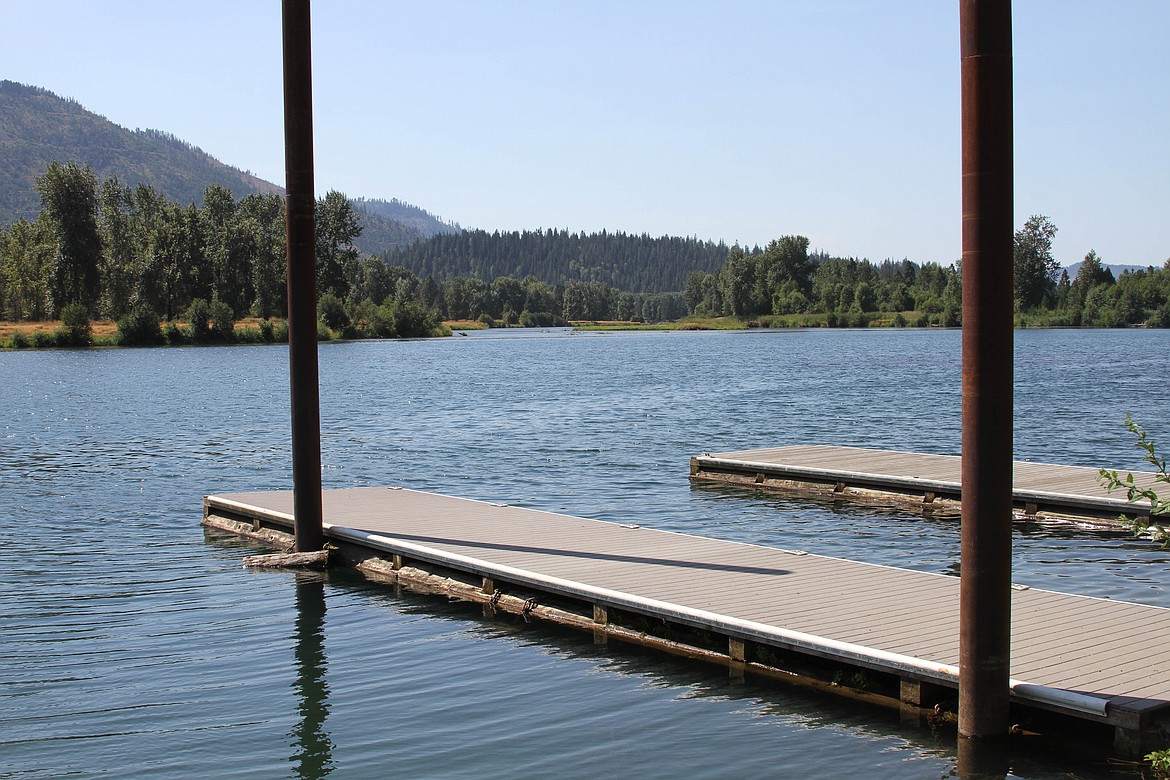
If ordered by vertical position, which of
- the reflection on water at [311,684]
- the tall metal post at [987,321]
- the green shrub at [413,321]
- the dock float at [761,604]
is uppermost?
the green shrub at [413,321]

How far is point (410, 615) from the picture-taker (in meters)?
11.5

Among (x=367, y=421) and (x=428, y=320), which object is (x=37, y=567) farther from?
(x=428, y=320)

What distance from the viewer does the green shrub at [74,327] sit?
8719 centimetres

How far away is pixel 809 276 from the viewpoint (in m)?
169

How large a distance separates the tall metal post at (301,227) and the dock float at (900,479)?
31.6 feet

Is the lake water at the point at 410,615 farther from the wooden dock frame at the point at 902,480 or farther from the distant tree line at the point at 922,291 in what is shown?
the distant tree line at the point at 922,291

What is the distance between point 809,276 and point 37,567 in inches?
6331

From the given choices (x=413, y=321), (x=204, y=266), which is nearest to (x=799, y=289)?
(x=413, y=321)

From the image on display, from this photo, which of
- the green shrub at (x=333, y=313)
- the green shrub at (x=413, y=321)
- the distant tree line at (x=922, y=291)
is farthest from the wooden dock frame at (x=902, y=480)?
the distant tree line at (x=922, y=291)

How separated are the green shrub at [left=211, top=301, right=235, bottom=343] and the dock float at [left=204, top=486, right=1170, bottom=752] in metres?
84.3

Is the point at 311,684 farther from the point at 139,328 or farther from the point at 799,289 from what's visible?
the point at 799,289

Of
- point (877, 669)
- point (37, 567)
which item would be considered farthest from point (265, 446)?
point (877, 669)

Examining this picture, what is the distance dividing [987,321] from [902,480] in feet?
39.8

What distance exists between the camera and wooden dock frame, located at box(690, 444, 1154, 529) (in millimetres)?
15984
